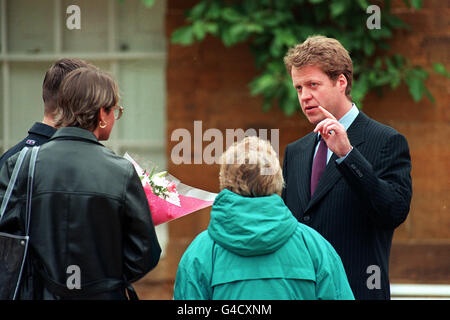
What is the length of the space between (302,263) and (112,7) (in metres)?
4.10

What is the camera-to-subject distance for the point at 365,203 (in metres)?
2.34

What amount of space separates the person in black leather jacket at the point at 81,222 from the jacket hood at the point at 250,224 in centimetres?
28

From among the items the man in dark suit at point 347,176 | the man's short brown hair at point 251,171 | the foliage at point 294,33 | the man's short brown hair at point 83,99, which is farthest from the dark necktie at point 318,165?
the foliage at point 294,33

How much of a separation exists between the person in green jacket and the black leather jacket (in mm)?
221

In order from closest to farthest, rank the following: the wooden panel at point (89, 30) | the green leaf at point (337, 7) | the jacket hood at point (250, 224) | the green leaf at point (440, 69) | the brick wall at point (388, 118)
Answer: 1. the jacket hood at point (250, 224)
2. the green leaf at point (337, 7)
3. the green leaf at point (440, 69)
4. the brick wall at point (388, 118)
5. the wooden panel at point (89, 30)

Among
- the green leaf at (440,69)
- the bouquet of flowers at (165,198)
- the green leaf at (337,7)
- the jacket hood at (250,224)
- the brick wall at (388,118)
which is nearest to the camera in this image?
the jacket hood at (250,224)

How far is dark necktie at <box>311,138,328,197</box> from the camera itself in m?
2.61

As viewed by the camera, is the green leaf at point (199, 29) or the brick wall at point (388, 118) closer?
the green leaf at point (199, 29)

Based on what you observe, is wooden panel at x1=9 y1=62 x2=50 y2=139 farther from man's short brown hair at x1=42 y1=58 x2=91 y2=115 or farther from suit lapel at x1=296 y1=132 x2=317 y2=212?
suit lapel at x1=296 y1=132 x2=317 y2=212

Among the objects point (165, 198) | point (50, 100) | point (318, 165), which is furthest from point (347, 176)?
point (50, 100)

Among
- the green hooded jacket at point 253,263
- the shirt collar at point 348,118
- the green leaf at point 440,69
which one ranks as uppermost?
the green leaf at point 440,69

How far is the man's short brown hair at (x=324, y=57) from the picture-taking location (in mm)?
2559

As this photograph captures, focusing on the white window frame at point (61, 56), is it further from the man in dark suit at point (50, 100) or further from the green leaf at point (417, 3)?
the man in dark suit at point (50, 100)

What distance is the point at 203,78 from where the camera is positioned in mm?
5426
